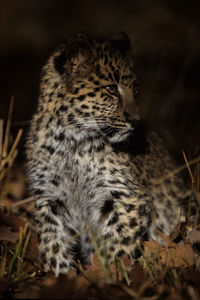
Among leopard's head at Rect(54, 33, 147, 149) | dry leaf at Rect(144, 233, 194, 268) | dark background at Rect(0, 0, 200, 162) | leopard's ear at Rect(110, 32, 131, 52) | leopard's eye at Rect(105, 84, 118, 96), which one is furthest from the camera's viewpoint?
Answer: dark background at Rect(0, 0, 200, 162)

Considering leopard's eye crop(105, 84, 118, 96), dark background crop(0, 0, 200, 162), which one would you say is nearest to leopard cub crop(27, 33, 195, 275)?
leopard's eye crop(105, 84, 118, 96)

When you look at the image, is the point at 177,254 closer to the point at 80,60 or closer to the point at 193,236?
the point at 193,236

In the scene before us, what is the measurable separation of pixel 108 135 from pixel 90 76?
0.68m

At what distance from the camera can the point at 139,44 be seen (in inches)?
390

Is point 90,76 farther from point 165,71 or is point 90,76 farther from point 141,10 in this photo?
point 141,10

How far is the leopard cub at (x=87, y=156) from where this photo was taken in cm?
447

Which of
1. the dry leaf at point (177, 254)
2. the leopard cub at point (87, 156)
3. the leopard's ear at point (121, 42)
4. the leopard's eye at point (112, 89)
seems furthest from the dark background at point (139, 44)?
the dry leaf at point (177, 254)

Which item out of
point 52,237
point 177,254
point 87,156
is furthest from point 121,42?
point 177,254

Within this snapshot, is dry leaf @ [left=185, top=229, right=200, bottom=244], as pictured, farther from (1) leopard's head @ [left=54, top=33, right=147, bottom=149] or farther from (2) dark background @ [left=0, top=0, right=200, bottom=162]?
(2) dark background @ [left=0, top=0, right=200, bottom=162]

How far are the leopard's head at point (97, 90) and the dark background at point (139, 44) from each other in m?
2.39

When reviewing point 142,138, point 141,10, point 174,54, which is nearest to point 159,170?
point 142,138

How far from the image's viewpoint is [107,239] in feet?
14.6

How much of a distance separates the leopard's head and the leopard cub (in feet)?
0.03

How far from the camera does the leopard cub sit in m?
4.47
